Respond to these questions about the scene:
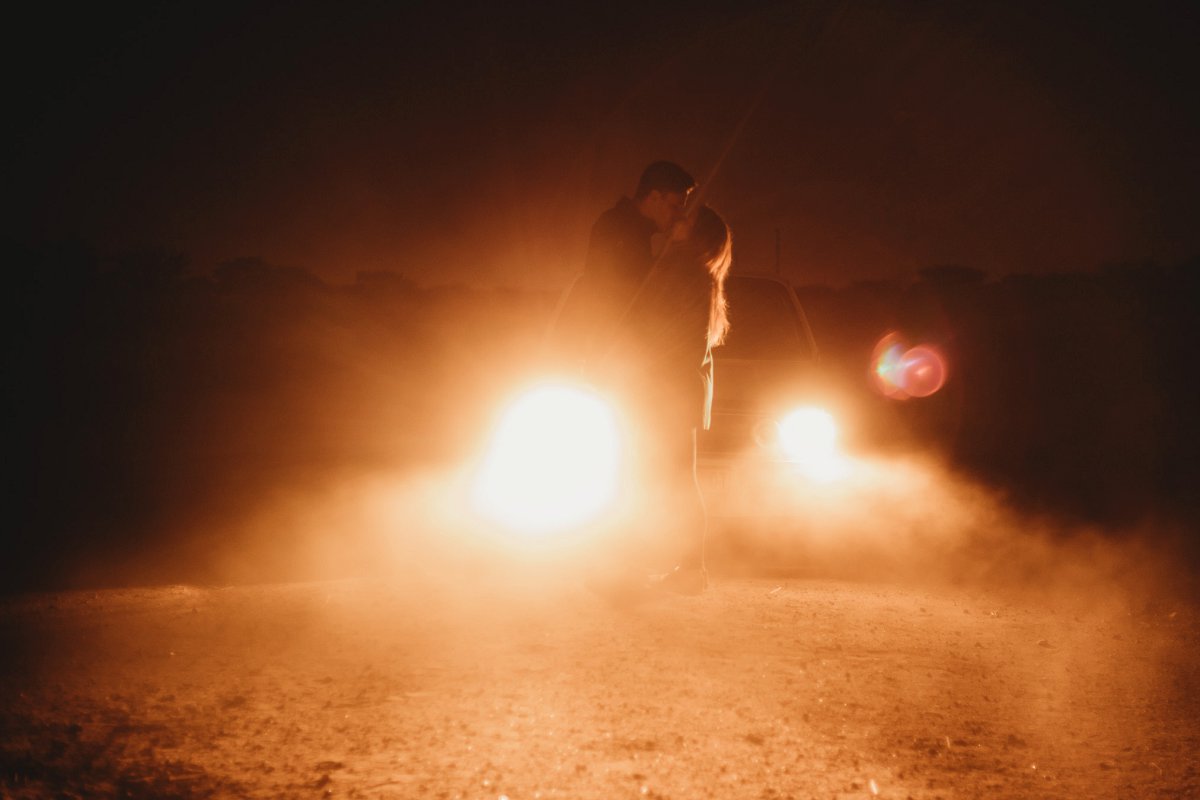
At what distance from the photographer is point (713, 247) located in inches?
194

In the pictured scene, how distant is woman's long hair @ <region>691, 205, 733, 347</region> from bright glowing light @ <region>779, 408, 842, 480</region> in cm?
116

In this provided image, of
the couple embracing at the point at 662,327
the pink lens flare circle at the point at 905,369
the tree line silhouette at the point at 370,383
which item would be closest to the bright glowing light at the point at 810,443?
the tree line silhouette at the point at 370,383

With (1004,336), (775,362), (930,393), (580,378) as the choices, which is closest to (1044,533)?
(775,362)

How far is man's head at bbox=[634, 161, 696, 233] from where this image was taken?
15.6 ft

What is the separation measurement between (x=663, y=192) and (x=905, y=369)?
26631mm

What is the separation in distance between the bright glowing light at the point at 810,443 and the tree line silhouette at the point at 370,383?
637 millimetres

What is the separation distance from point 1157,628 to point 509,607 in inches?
123

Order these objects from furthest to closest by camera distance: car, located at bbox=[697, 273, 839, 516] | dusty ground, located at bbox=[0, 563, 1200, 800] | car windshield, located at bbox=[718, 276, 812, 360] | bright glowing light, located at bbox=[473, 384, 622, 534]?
car windshield, located at bbox=[718, 276, 812, 360] < car, located at bbox=[697, 273, 839, 516] < bright glowing light, located at bbox=[473, 384, 622, 534] < dusty ground, located at bbox=[0, 563, 1200, 800]

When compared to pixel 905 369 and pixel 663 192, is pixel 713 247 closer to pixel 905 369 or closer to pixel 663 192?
pixel 663 192

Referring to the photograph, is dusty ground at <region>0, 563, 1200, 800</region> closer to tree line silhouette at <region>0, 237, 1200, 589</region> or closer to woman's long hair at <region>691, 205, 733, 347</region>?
woman's long hair at <region>691, 205, 733, 347</region>

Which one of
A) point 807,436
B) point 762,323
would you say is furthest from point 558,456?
point 762,323

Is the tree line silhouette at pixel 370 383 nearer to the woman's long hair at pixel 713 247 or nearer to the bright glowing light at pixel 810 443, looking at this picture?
the bright glowing light at pixel 810 443

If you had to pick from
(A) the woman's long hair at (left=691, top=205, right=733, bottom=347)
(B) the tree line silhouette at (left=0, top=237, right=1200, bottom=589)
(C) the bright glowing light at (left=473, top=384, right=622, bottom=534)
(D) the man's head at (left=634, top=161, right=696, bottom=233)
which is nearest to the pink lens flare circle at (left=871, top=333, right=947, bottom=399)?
(B) the tree line silhouette at (left=0, top=237, right=1200, bottom=589)

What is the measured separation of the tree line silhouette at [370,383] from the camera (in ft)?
31.4
